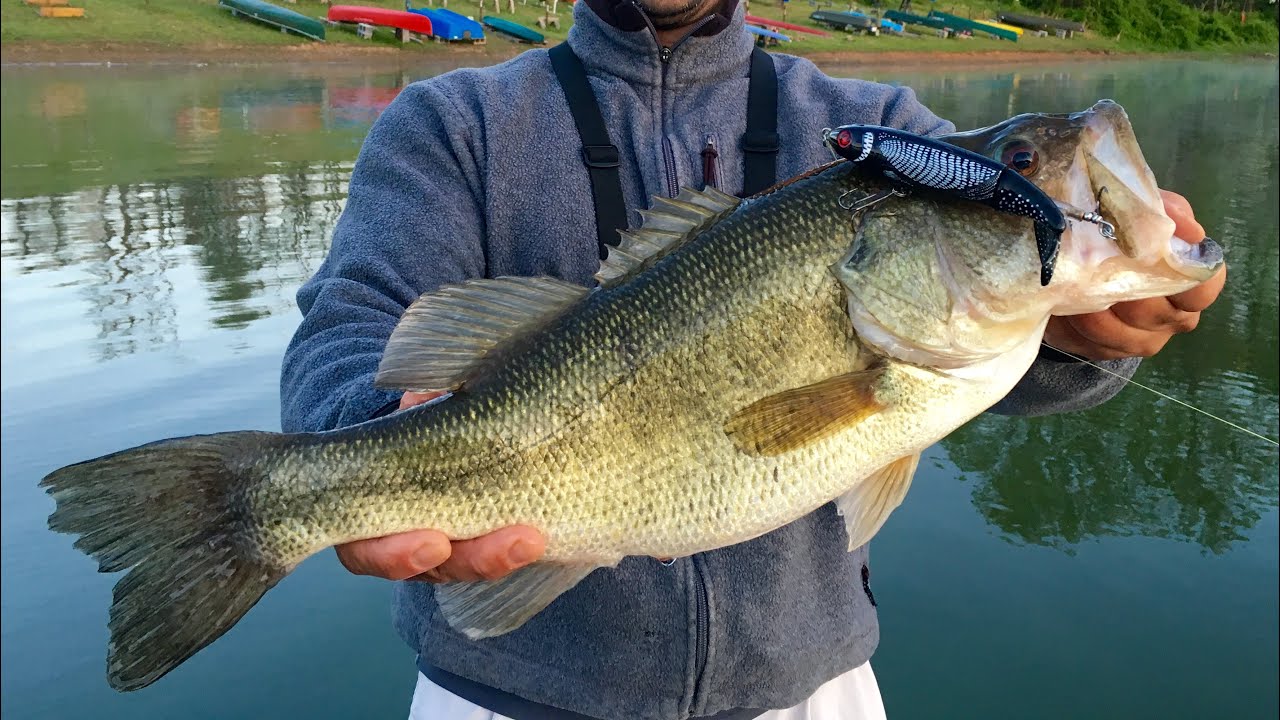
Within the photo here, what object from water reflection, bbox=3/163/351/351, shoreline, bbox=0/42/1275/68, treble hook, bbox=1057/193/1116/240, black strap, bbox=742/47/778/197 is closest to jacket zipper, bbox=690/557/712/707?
black strap, bbox=742/47/778/197

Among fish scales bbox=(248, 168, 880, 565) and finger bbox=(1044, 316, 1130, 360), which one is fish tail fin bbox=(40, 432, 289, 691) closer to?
fish scales bbox=(248, 168, 880, 565)

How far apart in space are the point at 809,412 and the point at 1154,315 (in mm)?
695

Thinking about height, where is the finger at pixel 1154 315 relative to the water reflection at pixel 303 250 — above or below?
above

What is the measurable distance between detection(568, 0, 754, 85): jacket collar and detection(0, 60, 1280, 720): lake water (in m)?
2.73

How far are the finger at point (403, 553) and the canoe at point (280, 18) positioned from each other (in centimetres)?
2860

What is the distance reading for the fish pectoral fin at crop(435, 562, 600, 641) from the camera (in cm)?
180

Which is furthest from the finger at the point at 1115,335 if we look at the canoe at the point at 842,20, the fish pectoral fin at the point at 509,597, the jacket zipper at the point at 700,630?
the canoe at the point at 842,20

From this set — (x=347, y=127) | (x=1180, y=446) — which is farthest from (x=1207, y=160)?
(x=347, y=127)

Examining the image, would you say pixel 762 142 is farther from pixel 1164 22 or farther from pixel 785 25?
pixel 1164 22

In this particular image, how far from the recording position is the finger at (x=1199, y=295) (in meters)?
1.63

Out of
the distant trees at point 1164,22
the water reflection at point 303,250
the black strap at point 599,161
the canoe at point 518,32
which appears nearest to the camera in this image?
the black strap at point 599,161

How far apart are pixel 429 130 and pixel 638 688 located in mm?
1421

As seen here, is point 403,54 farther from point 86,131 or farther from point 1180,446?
point 1180,446

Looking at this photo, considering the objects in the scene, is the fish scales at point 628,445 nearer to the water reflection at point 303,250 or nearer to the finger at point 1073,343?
the finger at point 1073,343
